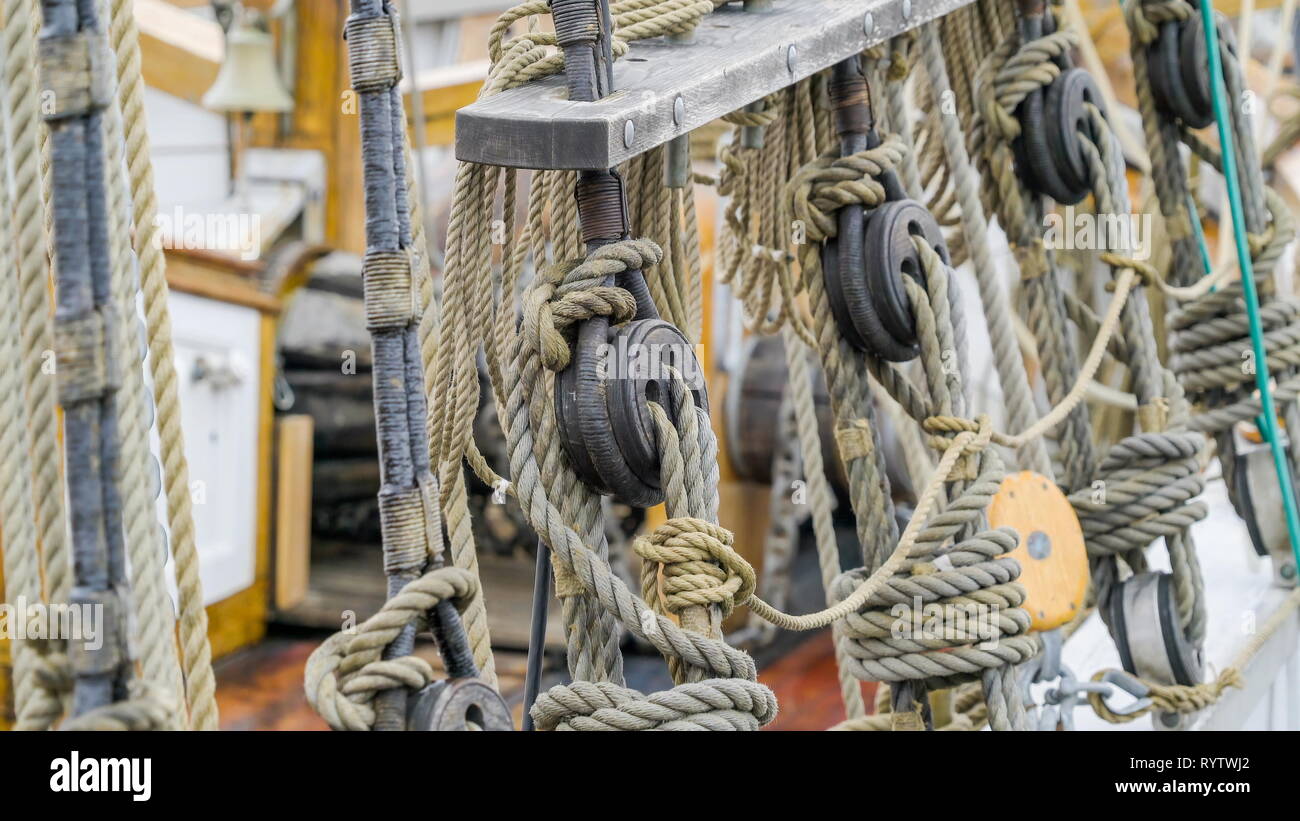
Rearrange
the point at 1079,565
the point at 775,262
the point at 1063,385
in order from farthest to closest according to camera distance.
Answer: the point at 1063,385, the point at 775,262, the point at 1079,565

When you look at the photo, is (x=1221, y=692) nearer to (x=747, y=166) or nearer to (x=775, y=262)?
(x=775, y=262)

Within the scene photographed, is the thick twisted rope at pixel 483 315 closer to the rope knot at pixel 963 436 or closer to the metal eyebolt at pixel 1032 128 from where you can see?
the rope knot at pixel 963 436

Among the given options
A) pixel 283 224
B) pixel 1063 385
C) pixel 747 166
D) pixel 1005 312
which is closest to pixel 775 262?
pixel 747 166

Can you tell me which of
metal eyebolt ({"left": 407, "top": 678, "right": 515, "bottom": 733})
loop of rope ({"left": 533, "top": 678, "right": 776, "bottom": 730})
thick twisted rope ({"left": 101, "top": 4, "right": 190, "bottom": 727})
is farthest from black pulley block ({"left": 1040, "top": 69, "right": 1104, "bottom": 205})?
thick twisted rope ({"left": 101, "top": 4, "right": 190, "bottom": 727})

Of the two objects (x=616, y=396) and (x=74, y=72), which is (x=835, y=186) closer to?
(x=616, y=396)

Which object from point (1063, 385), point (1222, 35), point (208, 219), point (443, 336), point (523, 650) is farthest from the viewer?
point (208, 219)

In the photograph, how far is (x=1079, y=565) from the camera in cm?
143

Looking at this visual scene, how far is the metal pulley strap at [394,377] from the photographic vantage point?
81 cm

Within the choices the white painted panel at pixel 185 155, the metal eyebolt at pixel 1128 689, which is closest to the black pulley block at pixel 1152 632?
the metal eyebolt at pixel 1128 689

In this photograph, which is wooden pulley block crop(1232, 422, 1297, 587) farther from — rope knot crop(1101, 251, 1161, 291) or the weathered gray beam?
the weathered gray beam

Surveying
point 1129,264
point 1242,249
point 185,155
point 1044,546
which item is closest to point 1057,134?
point 1129,264

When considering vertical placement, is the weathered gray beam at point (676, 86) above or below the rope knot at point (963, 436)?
above

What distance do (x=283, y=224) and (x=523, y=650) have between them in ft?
5.90

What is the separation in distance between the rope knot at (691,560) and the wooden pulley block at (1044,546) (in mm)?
535
